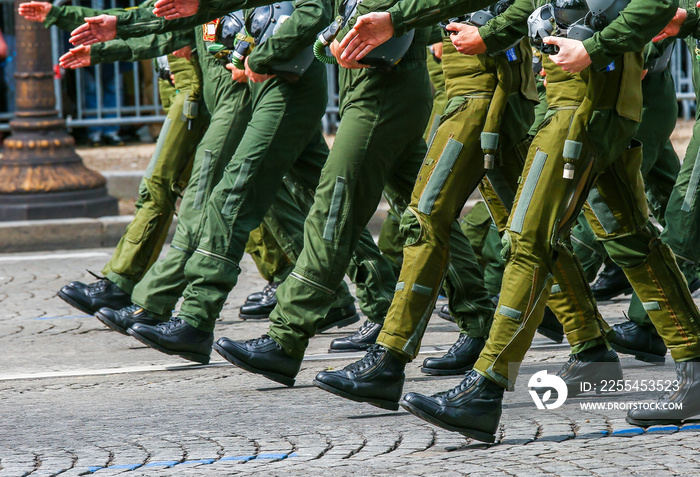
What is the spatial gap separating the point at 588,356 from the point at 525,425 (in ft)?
1.66

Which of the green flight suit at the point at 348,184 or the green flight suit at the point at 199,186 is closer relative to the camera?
the green flight suit at the point at 348,184

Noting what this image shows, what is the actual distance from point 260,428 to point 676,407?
142 centimetres

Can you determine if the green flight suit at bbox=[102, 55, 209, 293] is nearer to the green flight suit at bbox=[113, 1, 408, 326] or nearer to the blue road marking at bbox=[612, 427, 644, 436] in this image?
the green flight suit at bbox=[113, 1, 408, 326]

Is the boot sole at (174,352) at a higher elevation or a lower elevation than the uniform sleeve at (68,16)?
lower

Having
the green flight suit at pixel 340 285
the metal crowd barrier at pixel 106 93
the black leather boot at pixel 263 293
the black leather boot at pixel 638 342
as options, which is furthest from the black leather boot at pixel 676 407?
the metal crowd barrier at pixel 106 93

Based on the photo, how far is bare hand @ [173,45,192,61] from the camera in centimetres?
638

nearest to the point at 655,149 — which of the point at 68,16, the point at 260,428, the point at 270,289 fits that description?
the point at 270,289

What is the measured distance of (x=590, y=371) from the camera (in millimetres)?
4684

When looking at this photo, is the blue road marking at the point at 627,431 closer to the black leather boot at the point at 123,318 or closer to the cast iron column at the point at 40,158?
the black leather boot at the point at 123,318

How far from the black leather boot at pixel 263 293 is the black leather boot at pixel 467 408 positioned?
280 cm

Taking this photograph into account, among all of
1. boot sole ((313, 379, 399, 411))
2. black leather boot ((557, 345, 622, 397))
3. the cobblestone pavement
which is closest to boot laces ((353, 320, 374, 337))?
the cobblestone pavement

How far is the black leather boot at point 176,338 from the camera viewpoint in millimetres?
5109

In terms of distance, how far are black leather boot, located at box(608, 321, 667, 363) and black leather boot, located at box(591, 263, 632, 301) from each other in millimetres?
1739

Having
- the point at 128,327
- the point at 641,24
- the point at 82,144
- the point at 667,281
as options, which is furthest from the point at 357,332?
the point at 82,144
